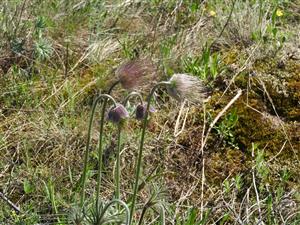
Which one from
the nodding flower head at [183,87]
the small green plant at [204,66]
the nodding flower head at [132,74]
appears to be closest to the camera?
the nodding flower head at [183,87]

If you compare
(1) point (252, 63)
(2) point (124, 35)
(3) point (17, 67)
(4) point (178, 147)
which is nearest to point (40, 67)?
(3) point (17, 67)

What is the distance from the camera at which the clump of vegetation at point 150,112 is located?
2143 mm

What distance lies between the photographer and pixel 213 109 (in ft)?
8.82

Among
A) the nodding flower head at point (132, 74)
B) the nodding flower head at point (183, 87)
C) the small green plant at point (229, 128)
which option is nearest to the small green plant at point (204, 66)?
the small green plant at point (229, 128)

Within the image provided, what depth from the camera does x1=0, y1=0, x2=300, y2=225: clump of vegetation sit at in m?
2.14

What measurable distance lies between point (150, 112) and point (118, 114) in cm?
57

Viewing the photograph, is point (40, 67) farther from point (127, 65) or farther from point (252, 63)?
point (127, 65)

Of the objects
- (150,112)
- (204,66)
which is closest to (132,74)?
(150,112)

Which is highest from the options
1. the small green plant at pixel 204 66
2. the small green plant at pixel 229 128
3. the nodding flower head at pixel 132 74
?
the nodding flower head at pixel 132 74

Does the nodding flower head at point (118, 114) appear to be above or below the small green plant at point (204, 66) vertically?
above

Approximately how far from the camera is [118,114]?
1770 millimetres

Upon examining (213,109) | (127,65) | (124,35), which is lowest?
(213,109)

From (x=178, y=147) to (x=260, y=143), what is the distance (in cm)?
34

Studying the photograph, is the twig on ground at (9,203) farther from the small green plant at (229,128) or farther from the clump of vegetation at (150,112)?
the small green plant at (229,128)
